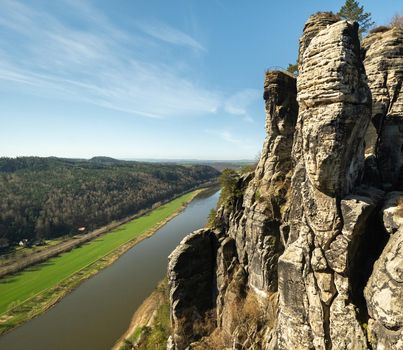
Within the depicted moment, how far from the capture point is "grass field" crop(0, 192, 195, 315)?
48112 mm

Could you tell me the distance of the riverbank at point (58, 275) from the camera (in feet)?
141

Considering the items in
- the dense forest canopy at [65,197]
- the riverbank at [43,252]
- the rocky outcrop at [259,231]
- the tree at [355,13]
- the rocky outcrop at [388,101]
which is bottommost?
the riverbank at [43,252]

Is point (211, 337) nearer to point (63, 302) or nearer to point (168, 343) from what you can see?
point (168, 343)

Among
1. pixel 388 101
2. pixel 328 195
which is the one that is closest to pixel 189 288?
pixel 328 195

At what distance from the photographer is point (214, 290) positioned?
25.1 m

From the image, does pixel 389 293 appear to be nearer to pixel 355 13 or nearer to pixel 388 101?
pixel 388 101

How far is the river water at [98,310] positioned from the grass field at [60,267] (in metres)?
6.79

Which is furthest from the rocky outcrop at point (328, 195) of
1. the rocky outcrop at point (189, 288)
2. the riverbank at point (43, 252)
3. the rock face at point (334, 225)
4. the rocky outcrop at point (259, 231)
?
the riverbank at point (43, 252)

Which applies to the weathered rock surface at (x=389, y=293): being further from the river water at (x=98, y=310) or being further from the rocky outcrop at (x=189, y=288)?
the river water at (x=98, y=310)

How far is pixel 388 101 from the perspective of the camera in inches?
680

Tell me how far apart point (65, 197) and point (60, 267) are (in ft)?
161

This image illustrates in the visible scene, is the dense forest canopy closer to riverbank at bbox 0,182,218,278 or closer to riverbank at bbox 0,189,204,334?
riverbank at bbox 0,182,218,278

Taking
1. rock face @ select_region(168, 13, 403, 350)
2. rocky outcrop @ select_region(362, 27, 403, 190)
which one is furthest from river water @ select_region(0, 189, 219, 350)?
rocky outcrop @ select_region(362, 27, 403, 190)

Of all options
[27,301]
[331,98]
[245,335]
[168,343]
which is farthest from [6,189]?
[331,98]
